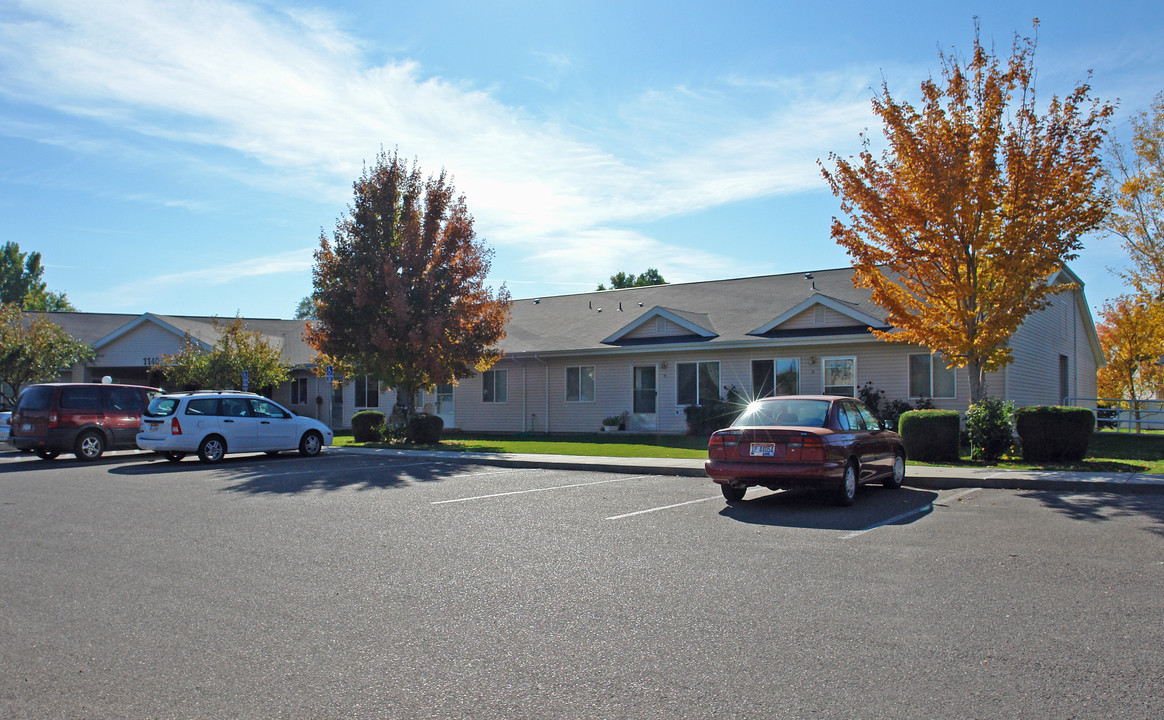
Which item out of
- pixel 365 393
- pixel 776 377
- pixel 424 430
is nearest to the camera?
pixel 776 377

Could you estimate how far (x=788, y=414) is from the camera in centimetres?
1171

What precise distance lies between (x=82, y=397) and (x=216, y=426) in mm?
4127

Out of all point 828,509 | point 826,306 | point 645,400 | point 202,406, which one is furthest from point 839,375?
point 202,406

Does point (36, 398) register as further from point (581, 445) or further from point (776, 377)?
point (776, 377)

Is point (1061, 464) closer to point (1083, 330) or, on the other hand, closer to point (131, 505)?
point (131, 505)

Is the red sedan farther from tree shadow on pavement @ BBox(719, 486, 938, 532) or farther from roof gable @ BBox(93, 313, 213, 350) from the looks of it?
roof gable @ BBox(93, 313, 213, 350)

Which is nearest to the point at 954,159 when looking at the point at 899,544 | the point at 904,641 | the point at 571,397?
the point at 899,544

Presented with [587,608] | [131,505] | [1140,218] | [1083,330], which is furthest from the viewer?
[1083,330]

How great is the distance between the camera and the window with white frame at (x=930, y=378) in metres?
22.0

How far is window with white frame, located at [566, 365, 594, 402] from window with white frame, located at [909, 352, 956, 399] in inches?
401

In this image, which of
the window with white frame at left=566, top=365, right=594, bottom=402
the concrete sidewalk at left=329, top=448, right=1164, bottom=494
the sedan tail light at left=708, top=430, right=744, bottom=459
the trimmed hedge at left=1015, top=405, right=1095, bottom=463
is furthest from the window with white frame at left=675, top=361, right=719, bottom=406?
the sedan tail light at left=708, top=430, right=744, bottom=459

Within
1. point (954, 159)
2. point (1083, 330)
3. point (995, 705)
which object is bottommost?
point (995, 705)

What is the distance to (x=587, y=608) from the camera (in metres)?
6.16

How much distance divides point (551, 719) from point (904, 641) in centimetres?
247
